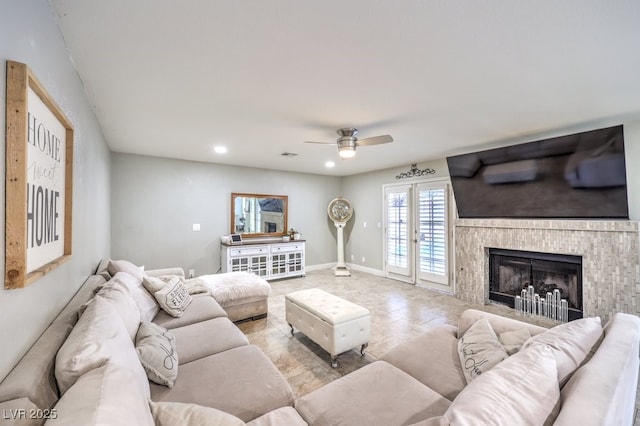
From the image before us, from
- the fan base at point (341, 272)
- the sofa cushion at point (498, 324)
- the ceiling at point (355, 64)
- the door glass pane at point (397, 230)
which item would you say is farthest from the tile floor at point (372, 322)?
the ceiling at point (355, 64)

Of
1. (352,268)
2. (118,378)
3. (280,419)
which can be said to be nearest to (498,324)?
(280,419)

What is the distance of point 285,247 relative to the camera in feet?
19.1

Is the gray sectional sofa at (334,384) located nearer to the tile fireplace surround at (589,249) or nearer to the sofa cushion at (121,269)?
the sofa cushion at (121,269)

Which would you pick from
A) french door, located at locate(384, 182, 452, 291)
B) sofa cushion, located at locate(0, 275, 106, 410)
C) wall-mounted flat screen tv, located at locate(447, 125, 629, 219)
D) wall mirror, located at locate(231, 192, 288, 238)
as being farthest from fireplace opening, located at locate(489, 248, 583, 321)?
sofa cushion, located at locate(0, 275, 106, 410)

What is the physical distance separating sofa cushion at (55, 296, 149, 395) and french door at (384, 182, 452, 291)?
488 cm

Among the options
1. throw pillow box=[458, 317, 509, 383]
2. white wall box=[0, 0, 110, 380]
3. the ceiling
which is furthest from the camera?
throw pillow box=[458, 317, 509, 383]

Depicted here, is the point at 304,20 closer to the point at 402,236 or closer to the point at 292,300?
the point at 292,300

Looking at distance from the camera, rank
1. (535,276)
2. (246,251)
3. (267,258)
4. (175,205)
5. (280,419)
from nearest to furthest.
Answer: (280,419) → (535,276) → (175,205) → (246,251) → (267,258)

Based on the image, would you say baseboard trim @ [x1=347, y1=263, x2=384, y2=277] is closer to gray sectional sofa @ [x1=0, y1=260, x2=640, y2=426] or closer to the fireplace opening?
the fireplace opening

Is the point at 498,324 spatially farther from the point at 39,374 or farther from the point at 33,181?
the point at 33,181

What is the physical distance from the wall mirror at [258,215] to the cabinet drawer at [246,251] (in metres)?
0.51

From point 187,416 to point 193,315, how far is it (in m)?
1.74

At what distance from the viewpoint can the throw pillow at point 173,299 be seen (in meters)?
2.57

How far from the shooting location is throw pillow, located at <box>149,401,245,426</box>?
3.25 ft
